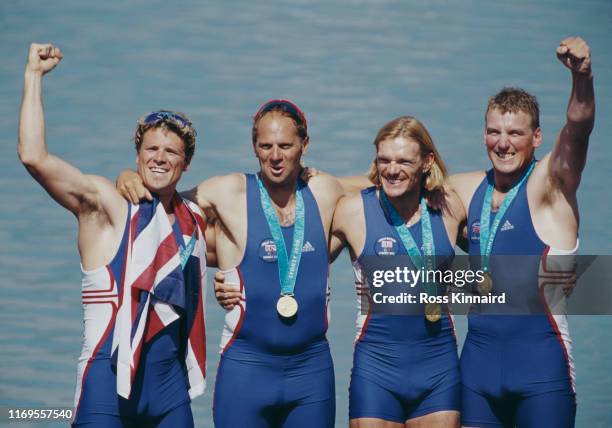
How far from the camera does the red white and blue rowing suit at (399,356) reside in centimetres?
555

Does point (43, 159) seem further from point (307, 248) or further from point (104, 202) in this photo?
point (307, 248)

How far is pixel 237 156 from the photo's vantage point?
443 inches

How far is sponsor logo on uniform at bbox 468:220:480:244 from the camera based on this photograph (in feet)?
18.6

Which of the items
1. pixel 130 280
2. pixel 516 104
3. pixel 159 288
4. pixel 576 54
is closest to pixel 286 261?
pixel 159 288

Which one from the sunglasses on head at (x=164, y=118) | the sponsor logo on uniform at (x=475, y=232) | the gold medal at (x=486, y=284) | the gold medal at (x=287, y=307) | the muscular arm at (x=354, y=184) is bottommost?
the gold medal at (x=287, y=307)

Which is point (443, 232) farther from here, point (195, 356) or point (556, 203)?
point (195, 356)

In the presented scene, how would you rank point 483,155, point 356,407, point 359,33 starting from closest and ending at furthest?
point 356,407, point 483,155, point 359,33

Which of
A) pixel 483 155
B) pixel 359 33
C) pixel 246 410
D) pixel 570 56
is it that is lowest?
pixel 246 410

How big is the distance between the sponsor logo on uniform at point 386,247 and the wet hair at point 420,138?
0.95 ft

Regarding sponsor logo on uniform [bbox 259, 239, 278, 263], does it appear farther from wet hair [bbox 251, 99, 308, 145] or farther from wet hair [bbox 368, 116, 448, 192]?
wet hair [bbox 368, 116, 448, 192]

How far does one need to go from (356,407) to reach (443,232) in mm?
846

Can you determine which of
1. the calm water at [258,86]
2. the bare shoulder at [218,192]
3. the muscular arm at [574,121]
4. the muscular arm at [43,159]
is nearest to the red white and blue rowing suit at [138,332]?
the muscular arm at [43,159]

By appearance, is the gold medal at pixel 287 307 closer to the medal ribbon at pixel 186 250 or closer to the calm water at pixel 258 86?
the medal ribbon at pixel 186 250

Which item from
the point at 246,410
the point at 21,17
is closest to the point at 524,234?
the point at 246,410
